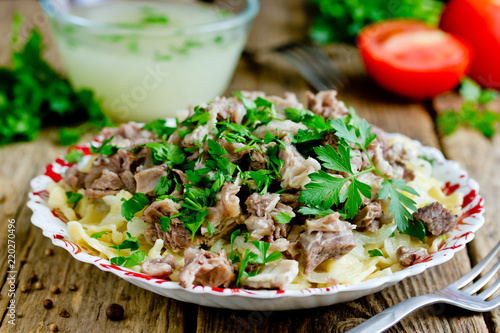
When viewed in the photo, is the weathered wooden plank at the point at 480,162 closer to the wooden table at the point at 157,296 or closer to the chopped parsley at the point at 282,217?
the wooden table at the point at 157,296

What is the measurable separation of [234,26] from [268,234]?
10.7 feet

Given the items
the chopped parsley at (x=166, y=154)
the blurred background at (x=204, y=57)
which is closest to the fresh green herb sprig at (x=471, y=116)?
the blurred background at (x=204, y=57)

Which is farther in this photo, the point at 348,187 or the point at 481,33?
the point at 481,33

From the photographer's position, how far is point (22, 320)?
337 cm

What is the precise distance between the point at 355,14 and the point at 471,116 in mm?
2132

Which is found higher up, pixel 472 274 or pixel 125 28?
pixel 472 274

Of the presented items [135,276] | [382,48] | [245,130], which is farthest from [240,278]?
[382,48]

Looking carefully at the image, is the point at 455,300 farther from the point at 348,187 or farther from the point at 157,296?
the point at 157,296

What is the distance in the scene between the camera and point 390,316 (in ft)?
9.92

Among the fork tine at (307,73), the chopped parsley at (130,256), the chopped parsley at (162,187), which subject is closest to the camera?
the chopped parsley at (130,256)

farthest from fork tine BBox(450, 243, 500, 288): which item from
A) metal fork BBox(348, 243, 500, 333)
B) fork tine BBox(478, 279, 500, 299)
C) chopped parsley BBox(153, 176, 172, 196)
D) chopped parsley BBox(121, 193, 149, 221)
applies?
chopped parsley BBox(121, 193, 149, 221)

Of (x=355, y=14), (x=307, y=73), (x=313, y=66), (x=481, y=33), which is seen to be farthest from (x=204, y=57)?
(x=481, y=33)

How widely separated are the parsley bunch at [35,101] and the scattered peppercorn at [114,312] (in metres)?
2.77

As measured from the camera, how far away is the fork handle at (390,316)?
2943 mm
